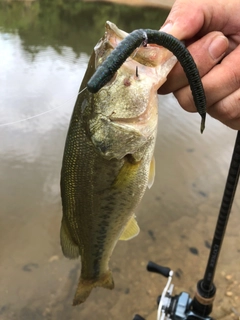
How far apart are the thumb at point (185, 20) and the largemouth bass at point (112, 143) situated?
0.42 ft

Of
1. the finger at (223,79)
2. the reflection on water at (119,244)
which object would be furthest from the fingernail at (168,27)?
the reflection on water at (119,244)

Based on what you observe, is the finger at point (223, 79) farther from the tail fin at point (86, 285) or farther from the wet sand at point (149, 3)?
the wet sand at point (149, 3)

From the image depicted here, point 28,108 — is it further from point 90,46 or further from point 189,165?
point 90,46

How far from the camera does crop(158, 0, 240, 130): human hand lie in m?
1.29

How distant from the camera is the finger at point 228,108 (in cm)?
137

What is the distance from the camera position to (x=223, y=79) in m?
1.32

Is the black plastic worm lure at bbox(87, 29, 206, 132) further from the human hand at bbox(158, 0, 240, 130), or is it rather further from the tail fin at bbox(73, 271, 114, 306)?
the tail fin at bbox(73, 271, 114, 306)

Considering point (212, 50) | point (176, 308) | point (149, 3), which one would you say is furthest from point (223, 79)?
point (149, 3)

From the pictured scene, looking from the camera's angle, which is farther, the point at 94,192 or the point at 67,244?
the point at 67,244

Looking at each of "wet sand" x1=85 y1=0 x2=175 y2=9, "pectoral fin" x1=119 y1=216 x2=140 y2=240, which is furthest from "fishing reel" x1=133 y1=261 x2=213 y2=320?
"wet sand" x1=85 y1=0 x2=175 y2=9

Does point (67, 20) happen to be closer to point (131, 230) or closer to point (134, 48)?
point (131, 230)

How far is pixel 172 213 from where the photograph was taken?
13.4 feet

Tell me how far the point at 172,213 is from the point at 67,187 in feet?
8.95

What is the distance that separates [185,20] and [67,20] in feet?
45.8
